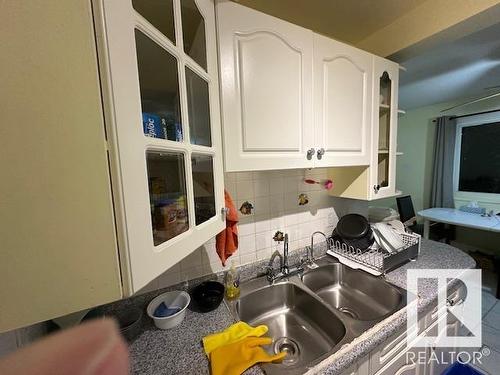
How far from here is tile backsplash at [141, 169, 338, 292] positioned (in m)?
1.06

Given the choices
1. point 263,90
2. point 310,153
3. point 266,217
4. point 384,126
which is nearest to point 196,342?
point 266,217

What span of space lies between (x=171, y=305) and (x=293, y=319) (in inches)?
24.2

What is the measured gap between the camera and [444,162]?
3057 millimetres

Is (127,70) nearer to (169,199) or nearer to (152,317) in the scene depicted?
(169,199)

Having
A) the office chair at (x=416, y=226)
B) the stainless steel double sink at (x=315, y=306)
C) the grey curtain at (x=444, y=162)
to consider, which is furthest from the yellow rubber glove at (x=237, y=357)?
the grey curtain at (x=444, y=162)

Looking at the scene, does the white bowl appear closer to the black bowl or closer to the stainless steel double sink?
the black bowl

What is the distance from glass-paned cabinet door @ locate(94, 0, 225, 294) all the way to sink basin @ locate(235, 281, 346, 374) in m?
0.58

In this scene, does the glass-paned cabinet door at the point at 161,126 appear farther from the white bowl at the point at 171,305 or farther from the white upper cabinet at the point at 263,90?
the white bowl at the point at 171,305

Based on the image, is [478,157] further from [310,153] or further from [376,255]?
[310,153]

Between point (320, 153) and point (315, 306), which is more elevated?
point (320, 153)

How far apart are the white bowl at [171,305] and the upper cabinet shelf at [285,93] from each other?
2.03 ft

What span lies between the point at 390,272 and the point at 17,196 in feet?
4.72

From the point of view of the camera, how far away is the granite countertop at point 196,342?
0.65 meters

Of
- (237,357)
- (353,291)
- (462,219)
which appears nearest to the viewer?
(237,357)
